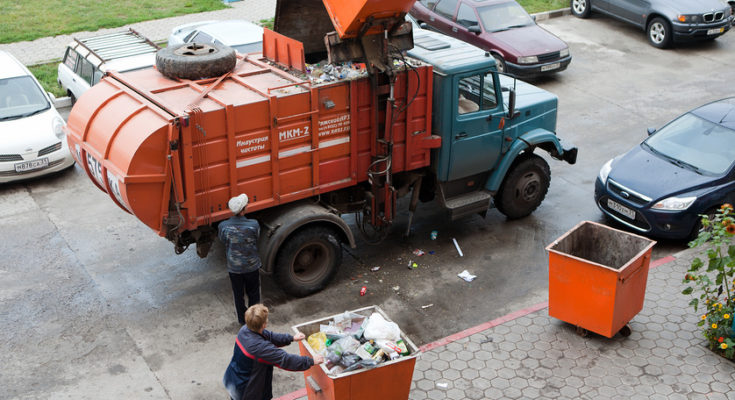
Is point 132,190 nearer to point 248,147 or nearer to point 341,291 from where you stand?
point 248,147

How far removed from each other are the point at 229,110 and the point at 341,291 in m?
2.73

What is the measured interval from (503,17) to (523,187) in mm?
6845

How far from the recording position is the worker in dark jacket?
20.7ft

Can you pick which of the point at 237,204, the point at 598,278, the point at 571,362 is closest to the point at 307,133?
the point at 237,204

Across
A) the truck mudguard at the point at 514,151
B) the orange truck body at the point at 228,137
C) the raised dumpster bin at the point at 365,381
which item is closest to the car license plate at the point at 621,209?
the truck mudguard at the point at 514,151

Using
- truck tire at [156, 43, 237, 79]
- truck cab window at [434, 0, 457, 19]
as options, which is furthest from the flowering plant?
truck cab window at [434, 0, 457, 19]

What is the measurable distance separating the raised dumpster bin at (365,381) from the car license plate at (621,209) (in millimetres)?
4943

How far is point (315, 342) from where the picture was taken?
22.8 ft

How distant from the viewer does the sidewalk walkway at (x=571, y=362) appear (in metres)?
7.62

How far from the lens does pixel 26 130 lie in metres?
12.3

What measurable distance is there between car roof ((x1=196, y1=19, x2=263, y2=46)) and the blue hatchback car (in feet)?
Result: 22.2

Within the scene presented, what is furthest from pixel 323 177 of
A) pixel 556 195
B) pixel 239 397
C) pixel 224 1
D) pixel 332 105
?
pixel 224 1

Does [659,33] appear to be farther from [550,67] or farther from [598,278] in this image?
[598,278]

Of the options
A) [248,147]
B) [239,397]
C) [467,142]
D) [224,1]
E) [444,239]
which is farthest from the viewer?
[224,1]
